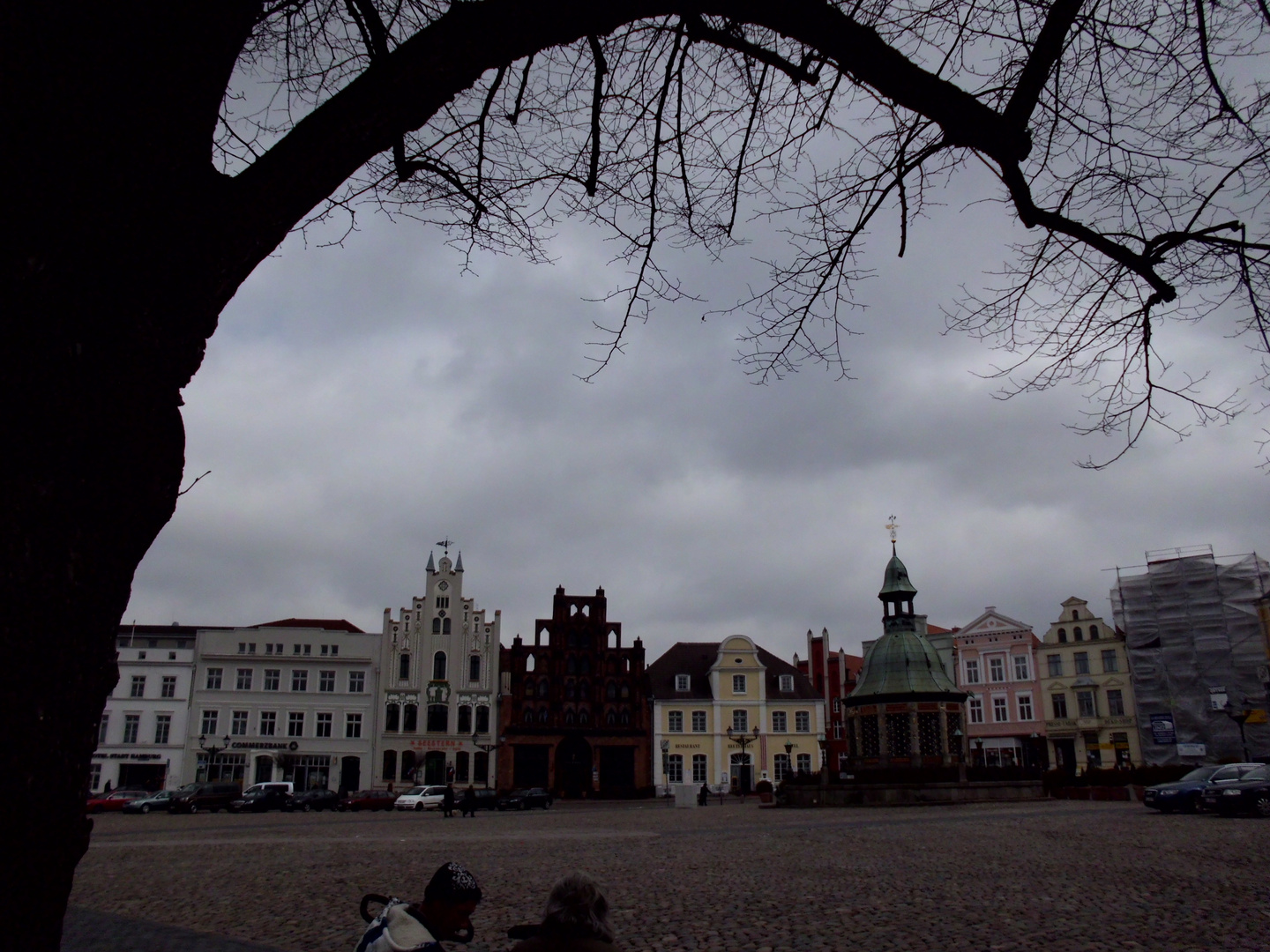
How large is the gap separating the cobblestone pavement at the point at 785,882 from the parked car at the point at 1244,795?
481 mm

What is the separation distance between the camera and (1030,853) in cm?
1480

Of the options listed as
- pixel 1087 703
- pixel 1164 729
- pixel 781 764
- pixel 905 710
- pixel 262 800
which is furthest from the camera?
pixel 781 764

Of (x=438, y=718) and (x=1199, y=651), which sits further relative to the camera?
(x=438, y=718)

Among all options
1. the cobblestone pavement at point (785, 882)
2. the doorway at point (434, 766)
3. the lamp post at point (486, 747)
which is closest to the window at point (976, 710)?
the lamp post at point (486, 747)

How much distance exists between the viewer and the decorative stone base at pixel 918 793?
33.8 meters

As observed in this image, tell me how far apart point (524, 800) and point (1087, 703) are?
33.2 meters

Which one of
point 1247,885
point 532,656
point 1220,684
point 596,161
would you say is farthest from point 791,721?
point 596,161

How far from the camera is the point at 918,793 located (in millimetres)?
33812

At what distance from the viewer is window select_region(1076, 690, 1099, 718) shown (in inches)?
2201

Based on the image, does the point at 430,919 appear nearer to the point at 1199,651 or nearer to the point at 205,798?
the point at 205,798

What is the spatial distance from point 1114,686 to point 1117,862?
47742 millimetres

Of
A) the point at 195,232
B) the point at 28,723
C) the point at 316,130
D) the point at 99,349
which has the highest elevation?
the point at 316,130

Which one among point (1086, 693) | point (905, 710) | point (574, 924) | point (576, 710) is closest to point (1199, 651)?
point (1086, 693)

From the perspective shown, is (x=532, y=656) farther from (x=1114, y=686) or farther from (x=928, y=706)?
(x=1114, y=686)
